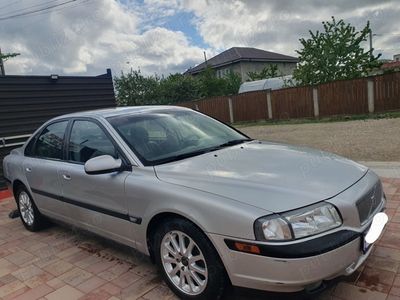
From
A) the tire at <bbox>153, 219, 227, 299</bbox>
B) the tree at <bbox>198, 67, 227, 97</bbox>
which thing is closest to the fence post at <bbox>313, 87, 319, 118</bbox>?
the tree at <bbox>198, 67, 227, 97</bbox>

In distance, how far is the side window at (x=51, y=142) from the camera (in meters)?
3.98

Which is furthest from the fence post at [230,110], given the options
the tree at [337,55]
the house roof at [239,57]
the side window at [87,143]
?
the house roof at [239,57]

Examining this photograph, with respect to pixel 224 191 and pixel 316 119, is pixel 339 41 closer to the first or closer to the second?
pixel 316 119

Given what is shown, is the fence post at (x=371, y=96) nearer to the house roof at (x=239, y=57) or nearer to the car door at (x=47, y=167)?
the car door at (x=47, y=167)

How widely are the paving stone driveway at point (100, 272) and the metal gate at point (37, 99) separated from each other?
367cm

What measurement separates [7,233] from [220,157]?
329 cm

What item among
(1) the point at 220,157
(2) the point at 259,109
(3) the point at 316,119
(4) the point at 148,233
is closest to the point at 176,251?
(4) the point at 148,233

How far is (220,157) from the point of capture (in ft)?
A: 10.0

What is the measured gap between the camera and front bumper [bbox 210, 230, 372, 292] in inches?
83.0

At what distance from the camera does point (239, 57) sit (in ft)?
139

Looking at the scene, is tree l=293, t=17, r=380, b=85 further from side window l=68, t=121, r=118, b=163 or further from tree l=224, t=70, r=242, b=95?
side window l=68, t=121, r=118, b=163

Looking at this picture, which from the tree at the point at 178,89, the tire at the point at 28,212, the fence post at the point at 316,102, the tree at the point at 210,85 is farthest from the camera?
the tree at the point at 210,85

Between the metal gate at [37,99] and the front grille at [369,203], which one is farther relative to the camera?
the metal gate at [37,99]

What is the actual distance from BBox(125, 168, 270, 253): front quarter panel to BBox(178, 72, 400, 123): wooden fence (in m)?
15.8
